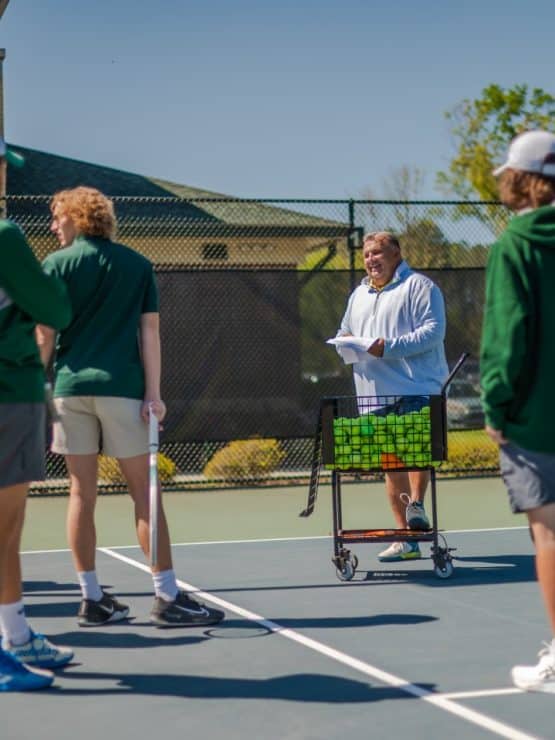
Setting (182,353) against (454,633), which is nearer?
(454,633)

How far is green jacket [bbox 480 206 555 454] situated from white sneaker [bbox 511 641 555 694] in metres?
0.85

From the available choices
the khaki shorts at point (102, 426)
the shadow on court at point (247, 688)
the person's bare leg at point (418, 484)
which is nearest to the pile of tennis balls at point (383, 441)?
the person's bare leg at point (418, 484)

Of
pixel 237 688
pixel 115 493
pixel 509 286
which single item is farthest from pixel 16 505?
pixel 115 493

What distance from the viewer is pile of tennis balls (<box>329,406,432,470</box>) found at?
7.74 metres

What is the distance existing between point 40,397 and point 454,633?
2245mm

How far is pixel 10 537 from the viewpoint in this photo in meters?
5.18

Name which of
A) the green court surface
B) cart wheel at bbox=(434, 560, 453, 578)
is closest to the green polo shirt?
cart wheel at bbox=(434, 560, 453, 578)

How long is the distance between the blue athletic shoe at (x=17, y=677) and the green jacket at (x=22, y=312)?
3.30ft

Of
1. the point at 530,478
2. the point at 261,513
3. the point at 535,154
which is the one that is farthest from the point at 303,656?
the point at 261,513

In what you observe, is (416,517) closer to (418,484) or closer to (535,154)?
(418,484)

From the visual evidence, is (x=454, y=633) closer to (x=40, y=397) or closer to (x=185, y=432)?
(x=40, y=397)

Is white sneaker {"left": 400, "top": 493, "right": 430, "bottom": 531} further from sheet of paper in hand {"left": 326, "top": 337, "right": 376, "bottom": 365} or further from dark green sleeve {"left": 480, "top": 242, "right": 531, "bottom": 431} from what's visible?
dark green sleeve {"left": 480, "top": 242, "right": 531, "bottom": 431}

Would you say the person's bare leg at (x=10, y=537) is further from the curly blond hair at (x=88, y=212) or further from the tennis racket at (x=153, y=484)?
the curly blond hair at (x=88, y=212)

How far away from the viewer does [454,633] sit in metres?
6.14
